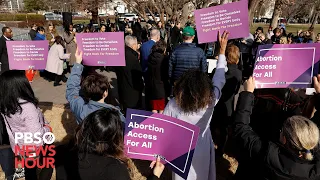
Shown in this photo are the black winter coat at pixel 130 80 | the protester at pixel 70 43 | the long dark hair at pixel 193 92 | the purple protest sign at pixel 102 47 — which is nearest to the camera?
the long dark hair at pixel 193 92

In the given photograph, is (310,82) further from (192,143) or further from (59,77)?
(59,77)

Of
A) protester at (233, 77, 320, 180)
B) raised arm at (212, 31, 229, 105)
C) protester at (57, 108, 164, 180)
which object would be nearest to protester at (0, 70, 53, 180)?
protester at (57, 108, 164, 180)

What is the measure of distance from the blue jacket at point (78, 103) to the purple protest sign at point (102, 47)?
699mm

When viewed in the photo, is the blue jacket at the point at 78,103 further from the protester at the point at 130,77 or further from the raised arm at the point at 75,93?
the protester at the point at 130,77

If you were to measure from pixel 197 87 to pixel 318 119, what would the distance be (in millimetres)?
1023

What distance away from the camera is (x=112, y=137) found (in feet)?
5.89

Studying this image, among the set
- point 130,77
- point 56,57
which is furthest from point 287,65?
point 56,57

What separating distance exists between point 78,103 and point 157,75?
83.6 inches

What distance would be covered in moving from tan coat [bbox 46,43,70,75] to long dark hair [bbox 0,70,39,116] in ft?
A: 18.5

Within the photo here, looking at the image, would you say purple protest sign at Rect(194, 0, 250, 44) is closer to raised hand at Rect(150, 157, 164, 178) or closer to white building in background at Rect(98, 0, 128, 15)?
raised hand at Rect(150, 157, 164, 178)

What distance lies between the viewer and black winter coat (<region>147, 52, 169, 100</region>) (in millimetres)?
4555

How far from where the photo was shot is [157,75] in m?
4.69

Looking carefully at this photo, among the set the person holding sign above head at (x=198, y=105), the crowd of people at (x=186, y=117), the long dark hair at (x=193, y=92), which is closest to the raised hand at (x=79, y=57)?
the crowd of people at (x=186, y=117)

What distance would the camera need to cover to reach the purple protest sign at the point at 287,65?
2.57 metres
